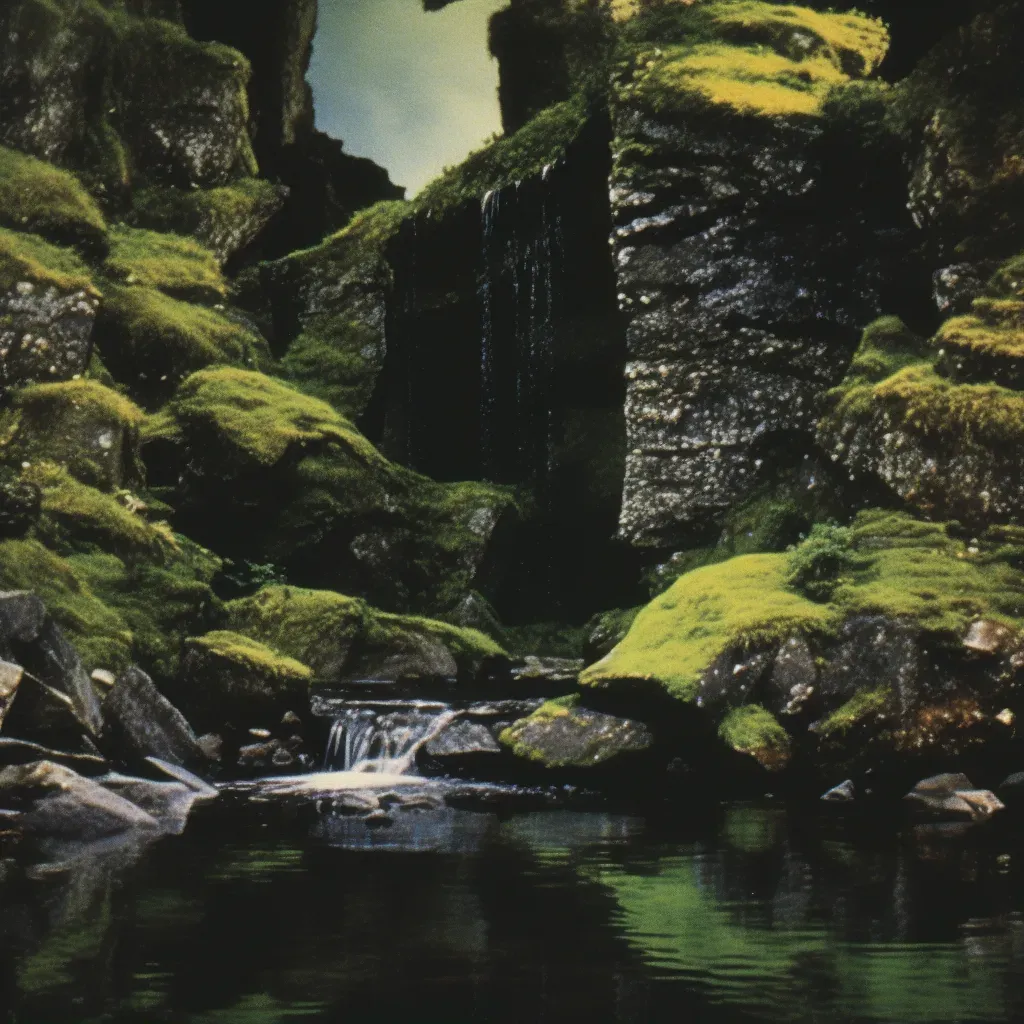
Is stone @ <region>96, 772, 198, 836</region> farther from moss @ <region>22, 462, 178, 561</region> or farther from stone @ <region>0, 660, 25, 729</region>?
moss @ <region>22, 462, 178, 561</region>

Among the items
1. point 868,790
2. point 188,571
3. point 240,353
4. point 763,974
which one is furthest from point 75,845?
point 240,353

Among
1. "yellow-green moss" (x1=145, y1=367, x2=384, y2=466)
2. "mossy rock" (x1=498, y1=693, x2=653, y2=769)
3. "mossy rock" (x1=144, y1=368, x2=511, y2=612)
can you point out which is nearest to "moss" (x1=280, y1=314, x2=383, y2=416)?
"yellow-green moss" (x1=145, y1=367, x2=384, y2=466)

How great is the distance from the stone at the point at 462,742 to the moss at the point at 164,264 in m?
12.0

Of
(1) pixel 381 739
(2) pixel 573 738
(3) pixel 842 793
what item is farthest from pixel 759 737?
(1) pixel 381 739

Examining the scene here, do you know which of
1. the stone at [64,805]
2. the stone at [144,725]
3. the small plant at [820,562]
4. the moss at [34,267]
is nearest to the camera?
the stone at [64,805]

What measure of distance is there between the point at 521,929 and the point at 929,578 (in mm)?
5706

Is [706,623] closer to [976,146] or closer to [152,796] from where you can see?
[152,796]

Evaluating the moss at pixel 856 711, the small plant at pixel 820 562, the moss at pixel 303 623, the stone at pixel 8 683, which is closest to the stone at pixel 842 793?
the moss at pixel 856 711

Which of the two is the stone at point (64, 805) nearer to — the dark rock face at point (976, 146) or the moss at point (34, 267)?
the dark rock face at point (976, 146)

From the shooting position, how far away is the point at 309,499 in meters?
16.2

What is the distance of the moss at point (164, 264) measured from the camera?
1814cm

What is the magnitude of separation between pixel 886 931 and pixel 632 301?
1109cm

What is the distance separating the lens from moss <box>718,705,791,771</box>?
7445mm

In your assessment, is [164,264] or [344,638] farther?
[164,264]
